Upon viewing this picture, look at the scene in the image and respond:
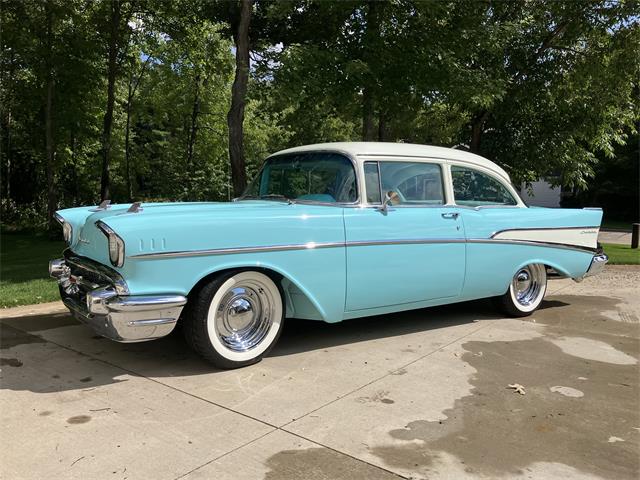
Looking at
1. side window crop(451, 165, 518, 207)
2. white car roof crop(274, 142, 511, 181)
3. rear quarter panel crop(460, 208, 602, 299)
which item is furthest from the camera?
side window crop(451, 165, 518, 207)

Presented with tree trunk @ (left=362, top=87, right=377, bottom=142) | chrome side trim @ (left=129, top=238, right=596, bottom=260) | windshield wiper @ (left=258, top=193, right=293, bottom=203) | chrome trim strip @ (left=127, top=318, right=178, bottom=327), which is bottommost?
chrome trim strip @ (left=127, top=318, right=178, bottom=327)

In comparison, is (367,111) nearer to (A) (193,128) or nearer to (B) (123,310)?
→ (B) (123,310)

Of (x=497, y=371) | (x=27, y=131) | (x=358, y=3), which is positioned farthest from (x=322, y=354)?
(x=27, y=131)

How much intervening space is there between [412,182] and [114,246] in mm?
2750

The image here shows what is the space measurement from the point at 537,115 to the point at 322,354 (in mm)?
9019

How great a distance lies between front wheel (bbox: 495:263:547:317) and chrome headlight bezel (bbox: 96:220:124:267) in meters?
3.99

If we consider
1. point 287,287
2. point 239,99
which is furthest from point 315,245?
point 239,99

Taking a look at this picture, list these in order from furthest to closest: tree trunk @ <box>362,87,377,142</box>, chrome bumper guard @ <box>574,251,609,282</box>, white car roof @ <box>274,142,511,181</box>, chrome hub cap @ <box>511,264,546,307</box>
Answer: tree trunk @ <box>362,87,377,142</box> → chrome bumper guard @ <box>574,251,609,282</box> → chrome hub cap @ <box>511,264,546,307</box> → white car roof @ <box>274,142,511,181</box>

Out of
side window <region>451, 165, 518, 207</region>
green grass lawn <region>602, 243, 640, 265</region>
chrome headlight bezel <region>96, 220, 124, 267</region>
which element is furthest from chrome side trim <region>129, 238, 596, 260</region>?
green grass lawn <region>602, 243, 640, 265</region>

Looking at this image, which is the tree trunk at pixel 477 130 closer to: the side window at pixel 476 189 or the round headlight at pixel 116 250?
the side window at pixel 476 189

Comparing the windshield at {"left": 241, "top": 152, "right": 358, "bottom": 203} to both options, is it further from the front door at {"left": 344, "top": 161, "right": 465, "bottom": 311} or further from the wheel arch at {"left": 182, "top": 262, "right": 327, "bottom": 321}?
the wheel arch at {"left": 182, "top": 262, "right": 327, "bottom": 321}

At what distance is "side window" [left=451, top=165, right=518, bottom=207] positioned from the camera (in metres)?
5.55

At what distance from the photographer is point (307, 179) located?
5059 millimetres

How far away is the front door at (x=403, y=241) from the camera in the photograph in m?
4.62
